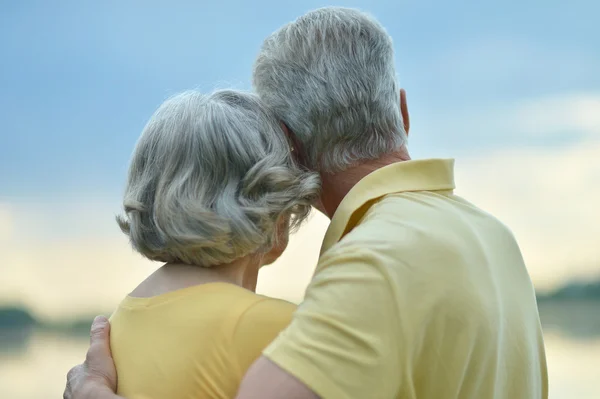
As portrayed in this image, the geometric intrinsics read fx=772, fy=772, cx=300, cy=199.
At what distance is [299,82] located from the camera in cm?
201

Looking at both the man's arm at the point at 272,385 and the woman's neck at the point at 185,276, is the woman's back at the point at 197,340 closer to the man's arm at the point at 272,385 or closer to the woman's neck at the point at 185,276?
the woman's neck at the point at 185,276

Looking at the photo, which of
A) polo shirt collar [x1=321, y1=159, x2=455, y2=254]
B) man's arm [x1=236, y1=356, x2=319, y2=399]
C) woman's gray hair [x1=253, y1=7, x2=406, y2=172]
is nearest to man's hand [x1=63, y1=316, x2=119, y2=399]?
man's arm [x1=236, y1=356, x2=319, y2=399]

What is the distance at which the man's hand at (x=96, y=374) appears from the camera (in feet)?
5.77

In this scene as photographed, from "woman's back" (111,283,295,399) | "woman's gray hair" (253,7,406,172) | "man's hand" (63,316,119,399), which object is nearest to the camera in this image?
"woman's back" (111,283,295,399)

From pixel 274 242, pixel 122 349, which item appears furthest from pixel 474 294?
pixel 122 349

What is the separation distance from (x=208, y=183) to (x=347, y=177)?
1.29ft

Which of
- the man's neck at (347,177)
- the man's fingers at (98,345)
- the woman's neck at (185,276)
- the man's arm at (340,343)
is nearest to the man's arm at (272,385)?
the man's arm at (340,343)

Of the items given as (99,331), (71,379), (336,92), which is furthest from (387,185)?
(71,379)

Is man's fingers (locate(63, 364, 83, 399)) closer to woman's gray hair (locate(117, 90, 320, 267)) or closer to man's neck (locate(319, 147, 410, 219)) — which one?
woman's gray hair (locate(117, 90, 320, 267))

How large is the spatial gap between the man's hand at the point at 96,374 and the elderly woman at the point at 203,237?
0.02 metres

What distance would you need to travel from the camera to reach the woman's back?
163cm

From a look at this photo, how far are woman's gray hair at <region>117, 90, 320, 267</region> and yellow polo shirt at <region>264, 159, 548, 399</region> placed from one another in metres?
0.18

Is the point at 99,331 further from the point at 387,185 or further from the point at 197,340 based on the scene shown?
the point at 387,185

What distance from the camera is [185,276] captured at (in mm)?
1827
